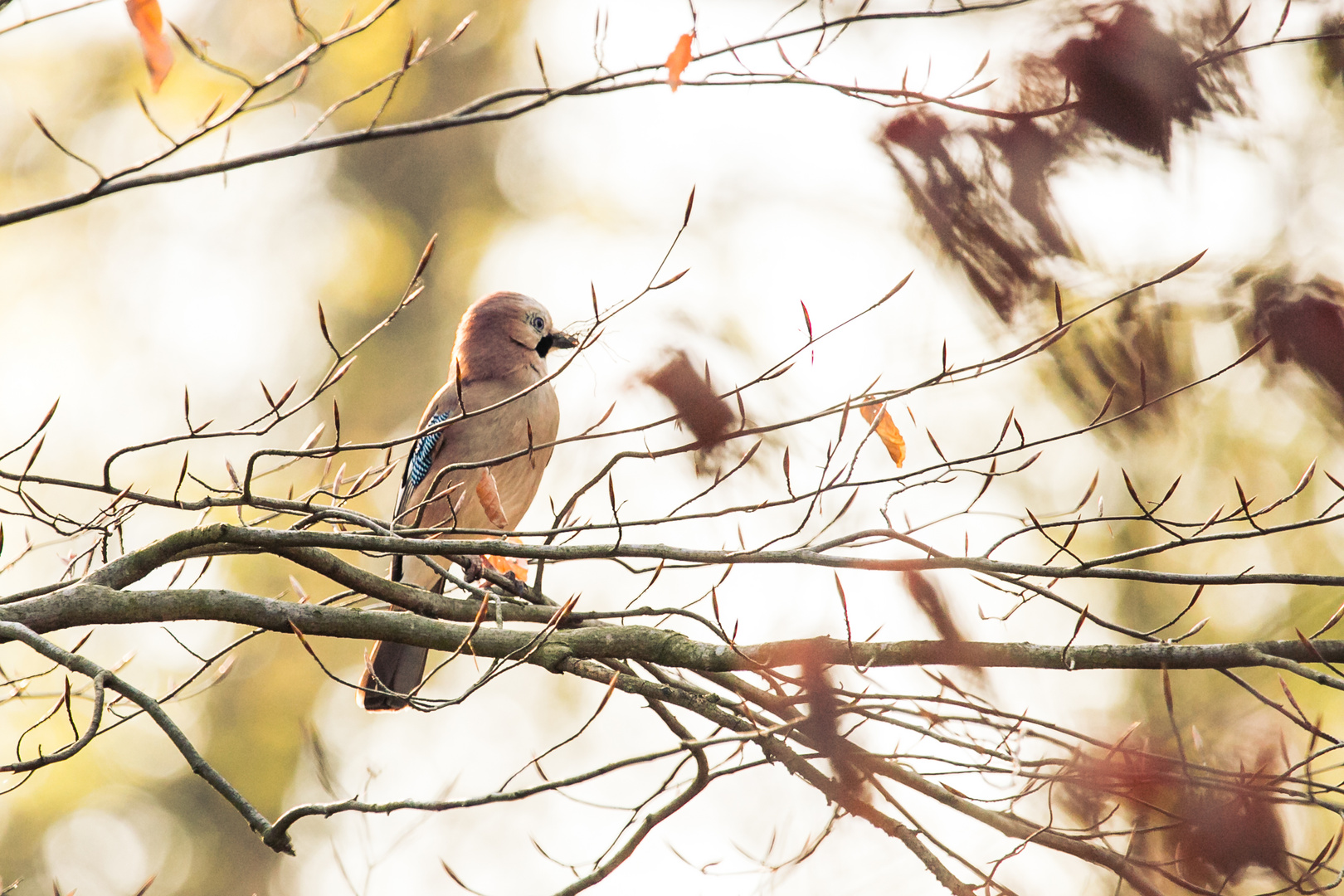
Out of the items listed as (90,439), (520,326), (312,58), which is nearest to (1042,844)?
(312,58)

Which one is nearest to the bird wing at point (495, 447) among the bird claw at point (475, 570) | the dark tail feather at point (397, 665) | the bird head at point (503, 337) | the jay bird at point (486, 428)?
the jay bird at point (486, 428)

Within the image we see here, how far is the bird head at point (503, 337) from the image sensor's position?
17.1 ft

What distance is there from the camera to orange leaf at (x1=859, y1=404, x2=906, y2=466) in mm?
2383

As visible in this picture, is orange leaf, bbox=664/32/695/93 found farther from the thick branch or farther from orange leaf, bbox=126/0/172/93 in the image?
the thick branch

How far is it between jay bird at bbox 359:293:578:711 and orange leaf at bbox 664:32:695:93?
7.87ft

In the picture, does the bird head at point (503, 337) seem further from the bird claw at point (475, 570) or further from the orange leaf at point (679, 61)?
the orange leaf at point (679, 61)

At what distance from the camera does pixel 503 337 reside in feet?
17.3

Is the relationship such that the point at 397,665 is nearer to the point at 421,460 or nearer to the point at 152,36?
the point at 421,460

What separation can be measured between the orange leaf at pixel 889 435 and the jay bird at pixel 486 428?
86.4 inches

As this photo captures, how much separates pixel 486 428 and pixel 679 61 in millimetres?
2938

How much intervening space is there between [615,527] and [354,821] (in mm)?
1061

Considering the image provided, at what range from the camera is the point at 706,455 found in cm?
239

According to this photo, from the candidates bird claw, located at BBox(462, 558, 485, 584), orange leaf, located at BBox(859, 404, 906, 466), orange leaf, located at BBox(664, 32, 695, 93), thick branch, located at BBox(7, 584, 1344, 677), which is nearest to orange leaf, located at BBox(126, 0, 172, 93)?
orange leaf, located at BBox(664, 32, 695, 93)

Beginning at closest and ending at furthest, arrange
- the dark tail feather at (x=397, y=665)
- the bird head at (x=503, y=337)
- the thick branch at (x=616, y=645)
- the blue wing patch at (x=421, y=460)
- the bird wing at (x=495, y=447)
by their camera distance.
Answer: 1. the thick branch at (x=616, y=645)
2. the dark tail feather at (x=397, y=665)
3. the bird wing at (x=495, y=447)
4. the bird head at (x=503, y=337)
5. the blue wing patch at (x=421, y=460)
